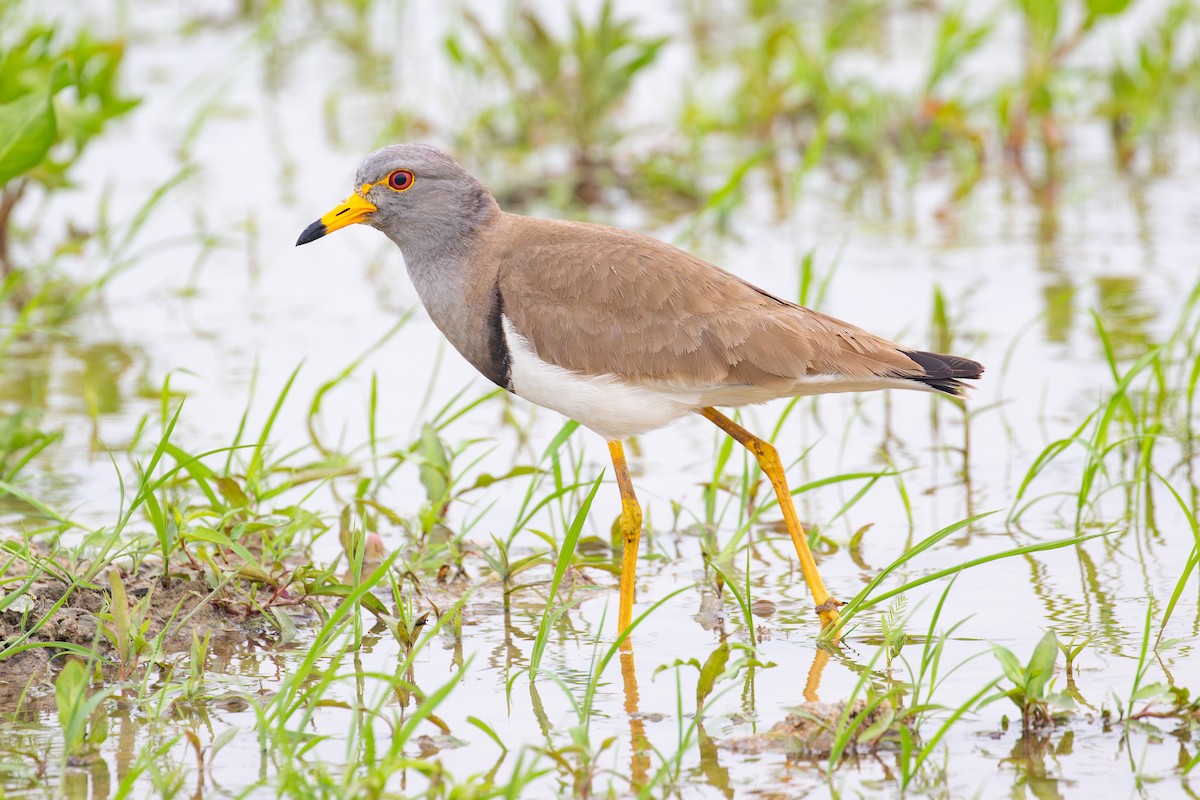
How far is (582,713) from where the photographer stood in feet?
13.6

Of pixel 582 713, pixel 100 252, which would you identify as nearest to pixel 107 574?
pixel 582 713

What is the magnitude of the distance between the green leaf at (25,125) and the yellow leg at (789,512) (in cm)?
281

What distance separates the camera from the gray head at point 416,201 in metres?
5.41

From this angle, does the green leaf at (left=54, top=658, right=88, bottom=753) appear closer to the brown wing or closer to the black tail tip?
the brown wing

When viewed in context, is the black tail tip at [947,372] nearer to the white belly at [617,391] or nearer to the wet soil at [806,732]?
the white belly at [617,391]

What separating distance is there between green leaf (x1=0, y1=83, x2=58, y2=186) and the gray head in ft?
4.71

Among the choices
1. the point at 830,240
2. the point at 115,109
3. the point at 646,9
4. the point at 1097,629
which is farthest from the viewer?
the point at 646,9

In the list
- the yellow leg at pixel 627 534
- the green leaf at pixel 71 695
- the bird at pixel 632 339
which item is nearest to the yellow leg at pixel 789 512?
the bird at pixel 632 339

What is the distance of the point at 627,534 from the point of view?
525 centimetres

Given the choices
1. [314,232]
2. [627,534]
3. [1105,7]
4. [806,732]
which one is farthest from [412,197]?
[1105,7]

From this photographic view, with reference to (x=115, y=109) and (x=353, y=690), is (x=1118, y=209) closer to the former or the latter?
(x=115, y=109)

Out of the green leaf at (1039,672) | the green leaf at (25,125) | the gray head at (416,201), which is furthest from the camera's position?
the green leaf at (25,125)

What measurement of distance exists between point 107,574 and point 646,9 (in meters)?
9.46

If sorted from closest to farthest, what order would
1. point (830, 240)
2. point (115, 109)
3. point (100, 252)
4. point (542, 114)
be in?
1. point (115, 109)
2. point (100, 252)
3. point (830, 240)
4. point (542, 114)
